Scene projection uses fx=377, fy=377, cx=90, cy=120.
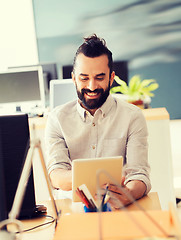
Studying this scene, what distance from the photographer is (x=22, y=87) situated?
3658 mm

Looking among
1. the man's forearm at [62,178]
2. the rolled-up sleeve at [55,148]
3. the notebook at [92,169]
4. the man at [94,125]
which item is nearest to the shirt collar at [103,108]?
the man at [94,125]

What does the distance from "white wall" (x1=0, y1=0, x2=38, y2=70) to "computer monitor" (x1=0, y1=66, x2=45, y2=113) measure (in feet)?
7.03

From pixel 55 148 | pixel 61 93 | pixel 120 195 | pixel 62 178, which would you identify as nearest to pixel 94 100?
pixel 55 148

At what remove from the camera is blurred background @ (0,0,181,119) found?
5.74m

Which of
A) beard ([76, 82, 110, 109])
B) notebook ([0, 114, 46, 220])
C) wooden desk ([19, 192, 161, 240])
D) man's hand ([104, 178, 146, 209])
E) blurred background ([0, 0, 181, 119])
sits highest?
blurred background ([0, 0, 181, 119])

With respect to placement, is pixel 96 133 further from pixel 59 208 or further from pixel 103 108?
pixel 59 208

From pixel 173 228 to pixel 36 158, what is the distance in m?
2.18

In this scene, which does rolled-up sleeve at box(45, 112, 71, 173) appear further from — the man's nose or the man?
the man's nose

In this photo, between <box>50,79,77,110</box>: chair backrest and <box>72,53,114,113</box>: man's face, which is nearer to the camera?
<box>72,53,114,113</box>: man's face

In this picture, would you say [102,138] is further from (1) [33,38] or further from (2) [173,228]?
(1) [33,38]

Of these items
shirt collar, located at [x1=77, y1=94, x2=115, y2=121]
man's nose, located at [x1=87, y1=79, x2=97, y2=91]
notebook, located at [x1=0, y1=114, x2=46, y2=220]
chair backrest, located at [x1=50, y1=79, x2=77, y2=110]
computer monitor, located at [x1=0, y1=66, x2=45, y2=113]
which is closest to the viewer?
notebook, located at [x1=0, y1=114, x2=46, y2=220]

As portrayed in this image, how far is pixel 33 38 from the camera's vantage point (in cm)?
580

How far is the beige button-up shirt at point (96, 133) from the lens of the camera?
1699 millimetres

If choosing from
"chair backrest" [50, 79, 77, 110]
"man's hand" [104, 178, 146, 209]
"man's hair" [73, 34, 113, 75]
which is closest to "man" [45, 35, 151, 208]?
"man's hair" [73, 34, 113, 75]
